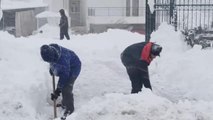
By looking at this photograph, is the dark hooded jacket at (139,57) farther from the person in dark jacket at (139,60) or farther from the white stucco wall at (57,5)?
the white stucco wall at (57,5)

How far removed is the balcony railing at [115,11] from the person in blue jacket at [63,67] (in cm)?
3127

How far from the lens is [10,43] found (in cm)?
1245

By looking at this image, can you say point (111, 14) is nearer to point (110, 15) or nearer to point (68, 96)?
point (110, 15)

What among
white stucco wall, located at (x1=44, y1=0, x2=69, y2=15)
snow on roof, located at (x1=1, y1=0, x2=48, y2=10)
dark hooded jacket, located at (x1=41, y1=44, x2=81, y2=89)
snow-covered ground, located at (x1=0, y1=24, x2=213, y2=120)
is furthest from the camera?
white stucco wall, located at (x1=44, y1=0, x2=69, y2=15)

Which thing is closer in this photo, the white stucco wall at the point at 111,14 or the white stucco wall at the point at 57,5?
the white stucco wall at the point at 111,14

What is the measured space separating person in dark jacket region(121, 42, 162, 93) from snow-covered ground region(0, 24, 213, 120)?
2.10ft

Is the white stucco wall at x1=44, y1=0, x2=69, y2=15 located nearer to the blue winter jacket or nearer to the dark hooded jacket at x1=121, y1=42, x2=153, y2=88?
the dark hooded jacket at x1=121, y1=42, x2=153, y2=88

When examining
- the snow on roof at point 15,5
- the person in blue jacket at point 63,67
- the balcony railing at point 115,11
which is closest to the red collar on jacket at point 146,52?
the person in blue jacket at point 63,67

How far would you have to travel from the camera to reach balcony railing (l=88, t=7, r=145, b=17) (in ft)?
132

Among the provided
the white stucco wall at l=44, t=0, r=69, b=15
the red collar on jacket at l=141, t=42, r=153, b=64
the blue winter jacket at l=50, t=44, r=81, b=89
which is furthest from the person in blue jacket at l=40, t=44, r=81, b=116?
the white stucco wall at l=44, t=0, r=69, b=15

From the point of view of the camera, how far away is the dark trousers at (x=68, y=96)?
9047 millimetres

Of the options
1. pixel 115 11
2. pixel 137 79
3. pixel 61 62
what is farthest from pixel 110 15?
pixel 61 62

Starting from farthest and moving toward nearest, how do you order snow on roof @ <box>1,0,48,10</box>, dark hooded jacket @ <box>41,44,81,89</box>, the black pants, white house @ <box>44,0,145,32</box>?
white house @ <box>44,0,145,32</box>
snow on roof @ <box>1,0,48,10</box>
the black pants
dark hooded jacket @ <box>41,44,81,89</box>

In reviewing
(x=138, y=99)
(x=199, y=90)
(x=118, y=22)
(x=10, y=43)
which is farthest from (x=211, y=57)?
(x=118, y=22)
